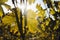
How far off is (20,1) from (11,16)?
14 cm

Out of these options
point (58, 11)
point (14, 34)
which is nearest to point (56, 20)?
point (58, 11)

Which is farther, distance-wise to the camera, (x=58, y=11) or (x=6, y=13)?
(x=58, y=11)

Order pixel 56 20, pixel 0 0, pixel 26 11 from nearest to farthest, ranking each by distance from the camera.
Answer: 1. pixel 0 0
2. pixel 26 11
3. pixel 56 20

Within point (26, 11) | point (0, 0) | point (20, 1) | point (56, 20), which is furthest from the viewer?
point (56, 20)

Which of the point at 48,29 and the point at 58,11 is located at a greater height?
the point at 58,11

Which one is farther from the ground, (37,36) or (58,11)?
(58,11)

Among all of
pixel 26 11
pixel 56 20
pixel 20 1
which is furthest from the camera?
pixel 56 20

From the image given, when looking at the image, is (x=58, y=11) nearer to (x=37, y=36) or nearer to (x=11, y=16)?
(x=37, y=36)

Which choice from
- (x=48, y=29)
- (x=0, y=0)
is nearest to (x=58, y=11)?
(x=48, y=29)

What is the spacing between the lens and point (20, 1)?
4.26ft

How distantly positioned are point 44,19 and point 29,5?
190mm

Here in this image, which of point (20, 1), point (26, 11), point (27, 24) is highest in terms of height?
point (20, 1)

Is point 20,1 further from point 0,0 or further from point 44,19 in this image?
point 44,19

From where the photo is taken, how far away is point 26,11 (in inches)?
55.7
